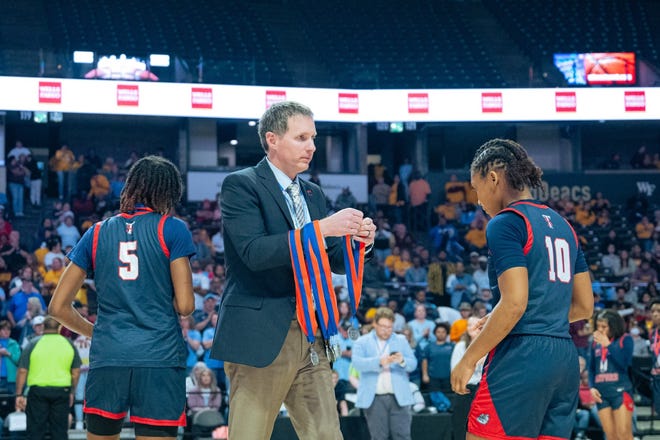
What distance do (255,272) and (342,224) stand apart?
47 centimetres

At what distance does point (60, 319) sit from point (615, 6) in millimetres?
24039

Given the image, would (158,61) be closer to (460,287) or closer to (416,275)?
(416,275)

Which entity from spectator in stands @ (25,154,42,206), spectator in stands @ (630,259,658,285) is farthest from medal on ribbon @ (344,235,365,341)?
spectator in stands @ (25,154,42,206)

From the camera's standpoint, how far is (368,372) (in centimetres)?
967

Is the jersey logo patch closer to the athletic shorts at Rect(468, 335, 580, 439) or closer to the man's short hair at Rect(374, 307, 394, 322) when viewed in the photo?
the athletic shorts at Rect(468, 335, 580, 439)

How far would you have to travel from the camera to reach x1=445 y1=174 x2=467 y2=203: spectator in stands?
71.6 feet

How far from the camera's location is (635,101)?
20.5m

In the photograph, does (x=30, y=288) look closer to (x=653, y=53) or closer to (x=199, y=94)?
(x=199, y=94)

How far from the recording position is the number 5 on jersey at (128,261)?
404 centimetres

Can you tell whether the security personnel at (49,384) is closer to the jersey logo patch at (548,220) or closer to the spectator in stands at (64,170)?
the jersey logo patch at (548,220)

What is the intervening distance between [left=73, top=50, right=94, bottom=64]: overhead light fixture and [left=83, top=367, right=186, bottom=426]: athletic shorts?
15.5 meters

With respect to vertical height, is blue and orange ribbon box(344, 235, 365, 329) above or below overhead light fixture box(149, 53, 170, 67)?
below

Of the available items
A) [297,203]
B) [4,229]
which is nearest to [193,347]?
[4,229]

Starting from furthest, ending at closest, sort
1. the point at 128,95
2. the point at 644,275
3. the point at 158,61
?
the point at 158,61, the point at 128,95, the point at 644,275
